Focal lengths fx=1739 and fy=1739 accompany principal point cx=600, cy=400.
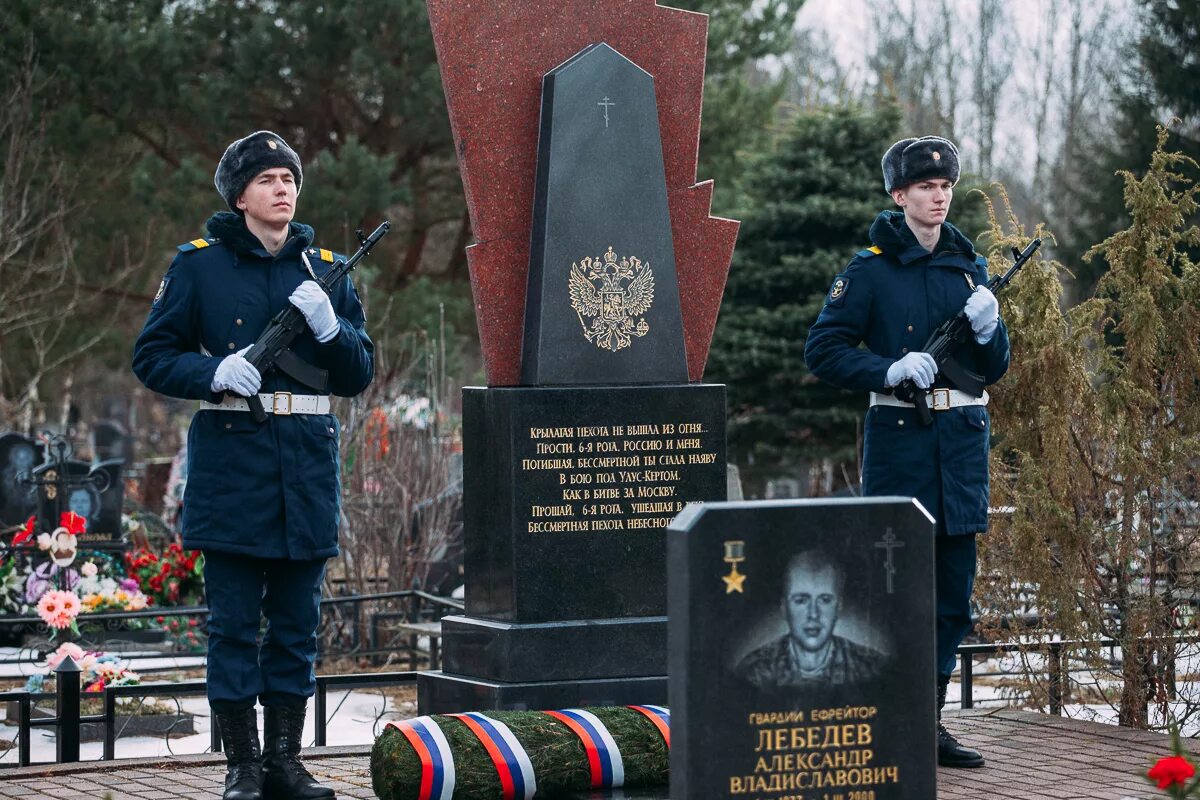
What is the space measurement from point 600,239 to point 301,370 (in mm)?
1423

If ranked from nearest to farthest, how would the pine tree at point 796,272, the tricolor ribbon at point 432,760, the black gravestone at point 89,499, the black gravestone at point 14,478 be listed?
the tricolor ribbon at point 432,760 < the black gravestone at point 89,499 < the black gravestone at point 14,478 < the pine tree at point 796,272

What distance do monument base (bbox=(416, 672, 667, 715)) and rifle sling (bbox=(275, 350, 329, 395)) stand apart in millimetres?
1326

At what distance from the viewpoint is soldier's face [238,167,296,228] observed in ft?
19.5

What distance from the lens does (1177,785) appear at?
3.69m

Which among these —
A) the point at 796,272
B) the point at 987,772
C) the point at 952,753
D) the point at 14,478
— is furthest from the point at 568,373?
the point at 14,478

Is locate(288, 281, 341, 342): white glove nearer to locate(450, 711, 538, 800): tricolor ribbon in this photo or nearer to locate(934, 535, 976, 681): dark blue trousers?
locate(450, 711, 538, 800): tricolor ribbon

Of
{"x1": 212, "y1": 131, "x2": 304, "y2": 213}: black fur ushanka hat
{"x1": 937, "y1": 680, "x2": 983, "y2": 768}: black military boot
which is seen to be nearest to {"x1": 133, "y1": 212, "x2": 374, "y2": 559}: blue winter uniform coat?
{"x1": 212, "y1": 131, "x2": 304, "y2": 213}: black fur ushanka hat

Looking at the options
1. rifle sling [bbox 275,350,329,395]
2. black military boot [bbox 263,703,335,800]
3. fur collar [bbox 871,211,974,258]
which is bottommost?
black military boot [bbox 263,703,335,800]

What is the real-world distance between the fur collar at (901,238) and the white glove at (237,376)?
245cm

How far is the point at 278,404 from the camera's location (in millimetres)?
5883

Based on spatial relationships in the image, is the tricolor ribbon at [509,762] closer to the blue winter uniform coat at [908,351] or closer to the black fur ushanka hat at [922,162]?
the blue winter uniform coat at [908,351]

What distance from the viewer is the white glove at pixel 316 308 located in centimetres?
580

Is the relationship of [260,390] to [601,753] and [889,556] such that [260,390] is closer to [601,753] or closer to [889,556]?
[601,753]

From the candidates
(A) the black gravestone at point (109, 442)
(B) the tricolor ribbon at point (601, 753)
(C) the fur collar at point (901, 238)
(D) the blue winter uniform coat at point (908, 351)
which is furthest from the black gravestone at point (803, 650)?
(A) the black gravestone at point (109, 442)
